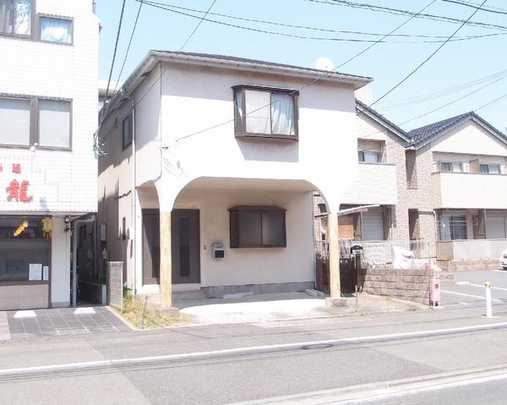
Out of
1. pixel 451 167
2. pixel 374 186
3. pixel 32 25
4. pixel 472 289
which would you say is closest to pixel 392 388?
pixel 32 25

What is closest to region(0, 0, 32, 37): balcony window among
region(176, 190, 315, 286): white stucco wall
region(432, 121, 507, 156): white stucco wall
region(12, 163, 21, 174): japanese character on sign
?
region(12, 163, 21, 174): japanese character on sign

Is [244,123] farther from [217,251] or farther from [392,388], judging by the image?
[392,388]

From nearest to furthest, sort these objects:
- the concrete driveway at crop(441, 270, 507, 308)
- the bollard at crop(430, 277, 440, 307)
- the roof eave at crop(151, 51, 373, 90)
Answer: the roof eave at crop(151, 51, 373, 90), the bollard at crop(430, 277, 440, 307), the concrete driveway at crop(441, 270, 507, 308)

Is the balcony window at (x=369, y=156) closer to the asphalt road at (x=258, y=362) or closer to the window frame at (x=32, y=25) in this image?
the asphalt road at (x=258, y=362)

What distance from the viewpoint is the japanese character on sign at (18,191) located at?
1447 centimetres

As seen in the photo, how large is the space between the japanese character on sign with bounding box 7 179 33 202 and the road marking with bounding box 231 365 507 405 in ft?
33.1

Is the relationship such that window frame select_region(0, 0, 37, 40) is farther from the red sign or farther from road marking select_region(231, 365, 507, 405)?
road marking select_region(231, 365, 507, 405)

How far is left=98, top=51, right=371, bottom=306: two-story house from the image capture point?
15023 millimetres

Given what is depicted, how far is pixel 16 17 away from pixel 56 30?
1037mm

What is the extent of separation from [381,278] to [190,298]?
622 centimetres

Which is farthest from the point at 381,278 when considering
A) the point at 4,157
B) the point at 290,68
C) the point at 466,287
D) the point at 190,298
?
the point at 4,157

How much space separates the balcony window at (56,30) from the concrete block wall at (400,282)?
11.8 metres

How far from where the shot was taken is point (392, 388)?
732 centimetres

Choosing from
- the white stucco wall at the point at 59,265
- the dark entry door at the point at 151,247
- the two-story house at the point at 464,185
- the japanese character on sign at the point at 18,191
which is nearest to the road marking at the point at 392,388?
the japanese character on sign at the point at 18,191
